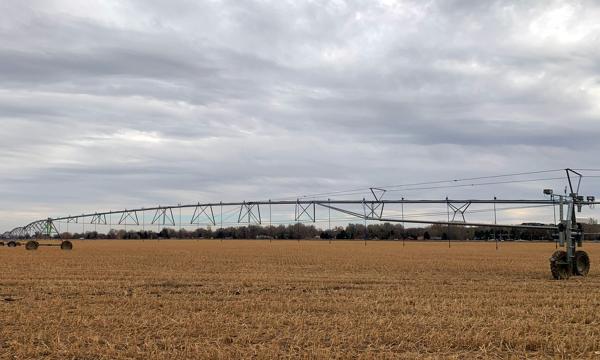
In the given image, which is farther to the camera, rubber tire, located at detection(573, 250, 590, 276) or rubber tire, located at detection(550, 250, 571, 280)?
rubber tire, located at detection(573, 250, 590, 276)

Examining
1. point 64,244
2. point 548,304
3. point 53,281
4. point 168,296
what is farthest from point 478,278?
point 64,244

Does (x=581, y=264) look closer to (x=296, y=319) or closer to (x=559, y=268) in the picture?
(x=559, y=268)

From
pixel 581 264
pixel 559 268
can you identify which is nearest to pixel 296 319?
pixel 559 268

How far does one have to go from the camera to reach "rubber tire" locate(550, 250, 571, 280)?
32494 mm

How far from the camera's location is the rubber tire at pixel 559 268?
1279 inches

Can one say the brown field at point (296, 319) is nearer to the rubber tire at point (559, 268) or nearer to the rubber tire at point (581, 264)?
the rubber tire at point (559, 268)

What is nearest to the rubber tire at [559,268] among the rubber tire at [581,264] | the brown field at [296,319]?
the rubber tire at [581,264]

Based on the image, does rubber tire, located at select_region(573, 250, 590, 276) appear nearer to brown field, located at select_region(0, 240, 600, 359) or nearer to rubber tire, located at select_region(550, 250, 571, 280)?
rubber tire, located at select_region(550, 250, 571, 280)

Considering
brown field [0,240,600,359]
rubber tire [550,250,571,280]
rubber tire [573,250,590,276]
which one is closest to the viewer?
brown field [0,240,600,359]

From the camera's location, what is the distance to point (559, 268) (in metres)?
32.7

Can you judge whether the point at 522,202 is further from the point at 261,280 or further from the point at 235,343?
the point at 235,343

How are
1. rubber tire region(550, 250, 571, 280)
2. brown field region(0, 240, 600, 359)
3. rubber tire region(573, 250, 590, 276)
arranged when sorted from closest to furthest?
1. brown field region(0, 240, 600, 359)
2. rubber tire region(550, 250, 571, 280)
3. rubber tire region(573, 250, 590, 276)

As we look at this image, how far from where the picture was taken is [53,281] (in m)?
28.4

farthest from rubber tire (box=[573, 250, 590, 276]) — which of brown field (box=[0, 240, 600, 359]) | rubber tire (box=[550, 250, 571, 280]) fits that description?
brown field (box=[0, 240, 600, 359])
